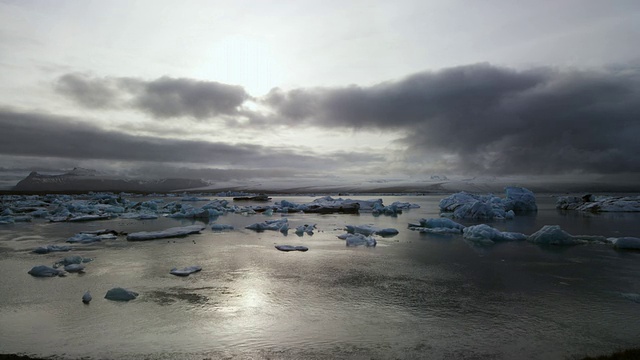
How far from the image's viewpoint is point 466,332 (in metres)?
5.93

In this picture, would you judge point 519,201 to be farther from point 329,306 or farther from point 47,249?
point 47,249

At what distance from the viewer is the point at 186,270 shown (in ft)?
33.3

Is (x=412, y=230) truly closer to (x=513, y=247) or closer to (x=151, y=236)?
(x=513, y=247)

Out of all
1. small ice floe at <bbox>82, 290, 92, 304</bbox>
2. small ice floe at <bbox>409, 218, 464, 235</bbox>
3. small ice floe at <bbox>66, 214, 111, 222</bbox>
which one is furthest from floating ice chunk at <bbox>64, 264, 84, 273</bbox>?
small ice floe at <bbox>66, 214, 111, 222</bbox>

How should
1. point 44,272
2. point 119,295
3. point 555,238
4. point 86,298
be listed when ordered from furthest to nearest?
point 555,238 < point 44,272 < point 119,295 < point 86,298

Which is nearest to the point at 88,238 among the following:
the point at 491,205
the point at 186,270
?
the point at 186,270

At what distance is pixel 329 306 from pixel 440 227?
569 inches

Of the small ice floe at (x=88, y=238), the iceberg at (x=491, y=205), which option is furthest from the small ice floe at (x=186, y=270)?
the iceberg at (x=491, y=205)

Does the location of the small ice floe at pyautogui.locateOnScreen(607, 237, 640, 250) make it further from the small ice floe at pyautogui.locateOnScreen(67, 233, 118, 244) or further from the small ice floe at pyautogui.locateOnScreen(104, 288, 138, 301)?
the small ice floe at pyautogui.locateOnScreen(67, 233, 118, 244)

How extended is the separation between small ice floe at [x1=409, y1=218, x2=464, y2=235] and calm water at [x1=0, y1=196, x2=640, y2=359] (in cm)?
621

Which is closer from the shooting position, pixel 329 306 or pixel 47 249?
pixel 329 306

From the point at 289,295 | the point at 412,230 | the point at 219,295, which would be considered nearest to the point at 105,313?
the point at 219,295

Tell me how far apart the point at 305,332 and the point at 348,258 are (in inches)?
261

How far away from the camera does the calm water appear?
17.8 ft
